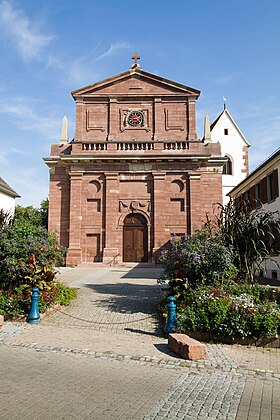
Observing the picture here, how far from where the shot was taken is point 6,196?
115 ft

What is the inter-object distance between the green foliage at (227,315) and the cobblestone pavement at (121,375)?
345 millimetres

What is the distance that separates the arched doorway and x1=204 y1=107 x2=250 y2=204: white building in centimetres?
1765

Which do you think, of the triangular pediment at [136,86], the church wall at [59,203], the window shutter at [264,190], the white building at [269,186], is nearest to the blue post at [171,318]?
the white building at [269,186]

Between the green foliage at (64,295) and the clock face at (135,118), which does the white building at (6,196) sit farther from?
the green foliage at (64,295)

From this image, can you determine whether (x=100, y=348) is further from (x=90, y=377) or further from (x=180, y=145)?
(x=180, y=145)

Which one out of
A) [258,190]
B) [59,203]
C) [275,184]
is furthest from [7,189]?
[275,184]

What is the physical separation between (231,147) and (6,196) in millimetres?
24459

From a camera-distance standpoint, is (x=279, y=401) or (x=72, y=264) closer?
(x=279, y=401)

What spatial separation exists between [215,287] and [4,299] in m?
5.24

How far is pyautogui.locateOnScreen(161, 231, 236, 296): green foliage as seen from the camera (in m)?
8.69

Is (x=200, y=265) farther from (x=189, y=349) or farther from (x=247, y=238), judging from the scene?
(x=189, y=349)

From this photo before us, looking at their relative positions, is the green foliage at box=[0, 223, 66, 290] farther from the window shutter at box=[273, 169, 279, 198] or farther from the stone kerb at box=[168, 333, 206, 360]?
the window shutter at box=[273, 169, 279, 198]

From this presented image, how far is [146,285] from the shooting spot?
1340cm

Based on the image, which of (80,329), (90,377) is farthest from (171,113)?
(90,377)
